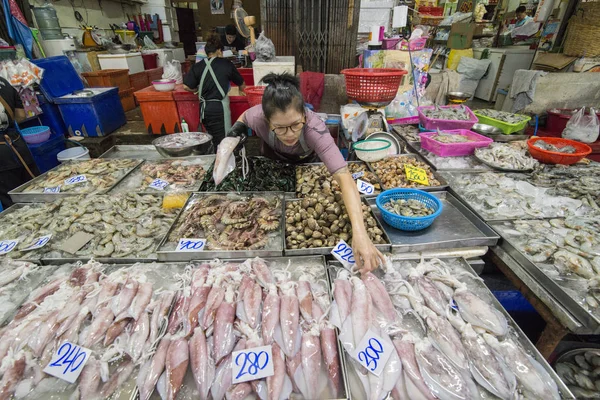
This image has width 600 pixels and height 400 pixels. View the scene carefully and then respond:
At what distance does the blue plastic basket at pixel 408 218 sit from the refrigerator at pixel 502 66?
8.71 meters

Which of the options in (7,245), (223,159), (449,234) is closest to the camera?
(7,245)

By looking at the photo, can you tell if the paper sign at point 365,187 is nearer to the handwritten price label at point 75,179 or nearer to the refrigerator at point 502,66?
the handwritten price label at point 75,179

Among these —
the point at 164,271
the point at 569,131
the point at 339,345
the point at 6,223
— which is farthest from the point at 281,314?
the point at 569,131

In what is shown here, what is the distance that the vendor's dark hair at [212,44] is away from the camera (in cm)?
469

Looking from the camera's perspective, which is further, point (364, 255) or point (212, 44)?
point (212, 44)

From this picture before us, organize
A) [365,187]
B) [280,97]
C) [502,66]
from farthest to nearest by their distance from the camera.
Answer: [502,66] → [365,187] → [280,97]

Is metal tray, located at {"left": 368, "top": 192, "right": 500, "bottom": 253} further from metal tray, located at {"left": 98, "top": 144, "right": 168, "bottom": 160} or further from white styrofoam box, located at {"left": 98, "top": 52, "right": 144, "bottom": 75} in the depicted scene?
white styrofoam box, located at {"left": 98, "top": 52, "right": 144, "bottom": 75}

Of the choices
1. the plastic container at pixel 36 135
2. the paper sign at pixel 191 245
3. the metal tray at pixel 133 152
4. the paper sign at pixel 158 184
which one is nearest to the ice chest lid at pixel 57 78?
the plastic container at pixel 36 135

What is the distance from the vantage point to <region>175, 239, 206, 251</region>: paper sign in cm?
217

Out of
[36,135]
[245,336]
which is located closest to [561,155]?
[245,336]

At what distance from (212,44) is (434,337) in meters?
5.13

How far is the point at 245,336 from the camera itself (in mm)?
1603

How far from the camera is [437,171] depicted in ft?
10.8

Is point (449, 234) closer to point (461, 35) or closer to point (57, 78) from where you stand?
point (57, 78)
